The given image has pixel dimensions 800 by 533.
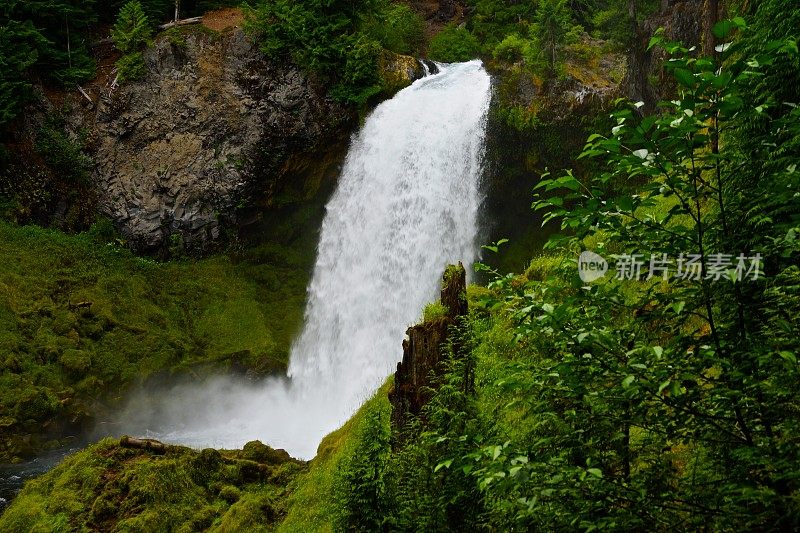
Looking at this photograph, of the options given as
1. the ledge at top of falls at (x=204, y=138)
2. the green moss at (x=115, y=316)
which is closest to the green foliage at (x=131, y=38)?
the ledge at top of falls at (x=204, y=138)

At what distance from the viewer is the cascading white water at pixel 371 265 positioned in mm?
16062

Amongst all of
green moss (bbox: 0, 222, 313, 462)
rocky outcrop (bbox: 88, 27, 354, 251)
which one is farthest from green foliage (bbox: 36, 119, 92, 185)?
green moss (bbox: 0, 222, 313, 462)

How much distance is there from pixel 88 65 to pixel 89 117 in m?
2.34

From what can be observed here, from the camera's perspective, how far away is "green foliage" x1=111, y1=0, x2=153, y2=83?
20.1 m

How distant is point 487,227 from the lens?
1736cm

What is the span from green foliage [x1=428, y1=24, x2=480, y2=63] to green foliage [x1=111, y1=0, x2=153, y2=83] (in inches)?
535

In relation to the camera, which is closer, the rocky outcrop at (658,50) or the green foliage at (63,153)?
the rocky outcrop at (658,50)

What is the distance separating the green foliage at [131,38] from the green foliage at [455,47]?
44.6ft

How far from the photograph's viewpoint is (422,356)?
6.55 m

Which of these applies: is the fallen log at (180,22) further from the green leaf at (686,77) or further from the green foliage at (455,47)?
the green leaf at (686,77)

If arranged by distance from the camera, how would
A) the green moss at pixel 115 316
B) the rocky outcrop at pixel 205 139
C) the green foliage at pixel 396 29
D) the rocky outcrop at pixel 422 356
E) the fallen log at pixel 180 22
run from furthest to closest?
the green foliage at pixel 396 29
the fallen log at pixel 180 22
the rocky outcrop at pixel 205 139
the green moss at pixel 115 316
the rocky outcrop at pixel 422 356

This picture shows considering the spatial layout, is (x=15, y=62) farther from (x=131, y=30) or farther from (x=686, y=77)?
(x=686, y=77)

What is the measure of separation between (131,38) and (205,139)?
495 cm

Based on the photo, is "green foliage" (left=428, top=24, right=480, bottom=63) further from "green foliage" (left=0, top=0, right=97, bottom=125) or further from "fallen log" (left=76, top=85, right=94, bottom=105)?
"fallen log" (left=76, top=85, right=94, bottom=105)
